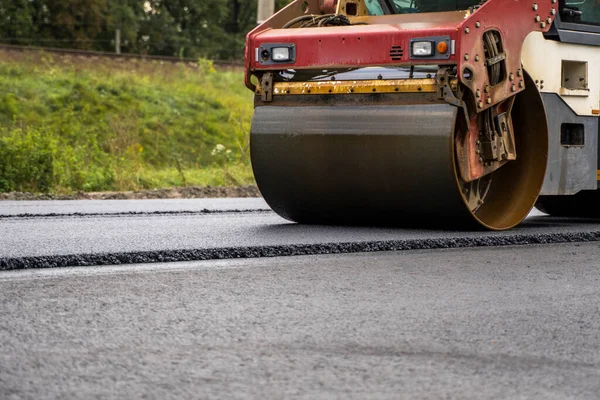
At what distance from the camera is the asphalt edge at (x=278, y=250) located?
19.0ft

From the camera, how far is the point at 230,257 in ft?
20.6

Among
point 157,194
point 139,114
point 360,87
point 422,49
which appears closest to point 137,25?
point 139,114

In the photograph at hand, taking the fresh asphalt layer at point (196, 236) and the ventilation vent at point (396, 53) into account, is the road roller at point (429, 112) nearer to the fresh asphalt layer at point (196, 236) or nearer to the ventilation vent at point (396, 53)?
the ventilation vent at point (396, 53)

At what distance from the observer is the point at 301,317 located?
424cm

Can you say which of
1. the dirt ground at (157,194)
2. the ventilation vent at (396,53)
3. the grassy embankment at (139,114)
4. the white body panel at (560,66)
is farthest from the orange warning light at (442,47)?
the grassy embankment at (139,114)

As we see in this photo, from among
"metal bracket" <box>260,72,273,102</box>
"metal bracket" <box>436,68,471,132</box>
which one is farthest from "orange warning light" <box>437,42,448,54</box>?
"metal bracket" <box>260,72,273,102</box>

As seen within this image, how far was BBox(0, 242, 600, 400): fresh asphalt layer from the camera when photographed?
125 inches

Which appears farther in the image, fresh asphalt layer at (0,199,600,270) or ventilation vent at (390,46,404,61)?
ventilation vent at (390,46,404,61)

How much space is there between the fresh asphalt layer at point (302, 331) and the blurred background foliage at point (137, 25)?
27.4m

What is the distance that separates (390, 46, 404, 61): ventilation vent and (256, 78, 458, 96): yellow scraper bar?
0.15 meters

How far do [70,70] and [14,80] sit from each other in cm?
182

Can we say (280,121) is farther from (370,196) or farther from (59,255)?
(59,255)

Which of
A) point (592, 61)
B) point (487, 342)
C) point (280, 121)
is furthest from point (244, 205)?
point (487, 342)

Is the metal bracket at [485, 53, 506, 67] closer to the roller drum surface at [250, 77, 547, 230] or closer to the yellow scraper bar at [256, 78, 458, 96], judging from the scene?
the yellow scraper bar at [256, 78, 458, 96]
